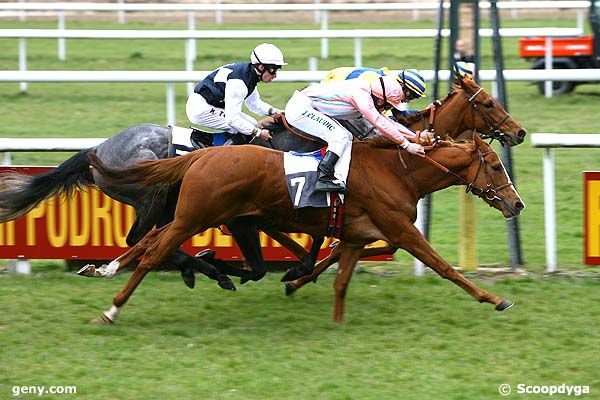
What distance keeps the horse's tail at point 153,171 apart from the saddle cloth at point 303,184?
0.55 metres

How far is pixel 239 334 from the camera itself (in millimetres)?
6395

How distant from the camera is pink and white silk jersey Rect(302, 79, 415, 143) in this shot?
6.52 meters

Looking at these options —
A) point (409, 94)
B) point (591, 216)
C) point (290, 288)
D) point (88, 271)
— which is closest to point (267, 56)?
point (409, 94)

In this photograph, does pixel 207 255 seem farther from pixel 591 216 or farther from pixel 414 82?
pixel 591 216

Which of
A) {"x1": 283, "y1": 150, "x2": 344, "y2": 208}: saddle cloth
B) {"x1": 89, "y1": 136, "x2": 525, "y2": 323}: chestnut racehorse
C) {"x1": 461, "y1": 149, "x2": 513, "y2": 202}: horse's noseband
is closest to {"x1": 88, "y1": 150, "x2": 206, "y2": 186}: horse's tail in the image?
{"x1": 89, "y1": 136, "x2": 525, "y2": 323}: chestnut racehorse

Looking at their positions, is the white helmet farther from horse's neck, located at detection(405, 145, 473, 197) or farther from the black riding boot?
horse's neck, located at detection(405, 145, 473, 197)

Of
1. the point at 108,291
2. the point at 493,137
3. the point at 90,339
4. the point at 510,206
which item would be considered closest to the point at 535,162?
the point at 493,137

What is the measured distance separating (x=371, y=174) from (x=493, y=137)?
1312 millimetres

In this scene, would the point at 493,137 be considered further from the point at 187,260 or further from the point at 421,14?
the point at 421,14

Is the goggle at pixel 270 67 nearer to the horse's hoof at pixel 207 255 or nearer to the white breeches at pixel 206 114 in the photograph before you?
the white breeches at pixel 206 114

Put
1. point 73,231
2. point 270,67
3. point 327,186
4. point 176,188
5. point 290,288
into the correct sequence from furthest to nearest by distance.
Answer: point 73,231, point 290,288, point 176,188, point 270,67, point 327,186

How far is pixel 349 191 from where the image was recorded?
663cm

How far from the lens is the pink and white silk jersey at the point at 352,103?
6.52m

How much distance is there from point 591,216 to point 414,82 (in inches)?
63.6
